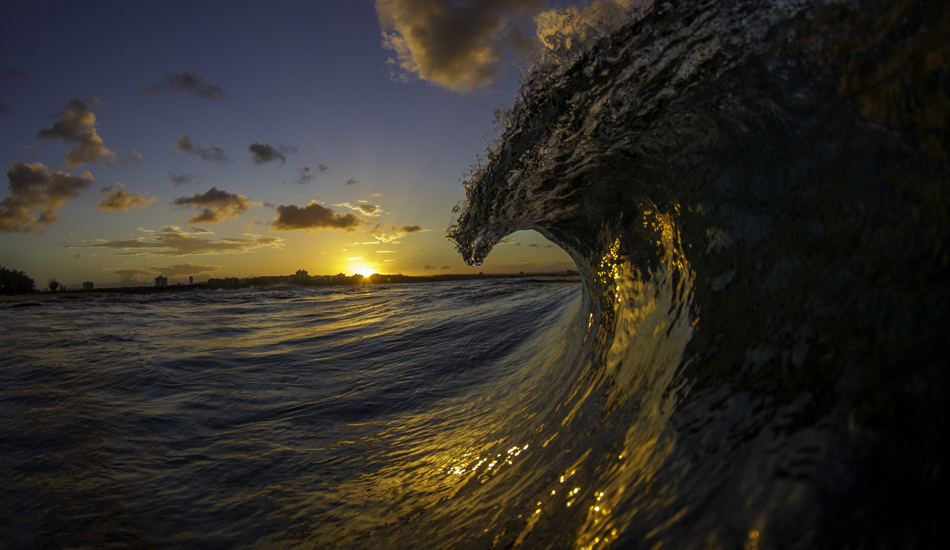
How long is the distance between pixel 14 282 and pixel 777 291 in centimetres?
3310

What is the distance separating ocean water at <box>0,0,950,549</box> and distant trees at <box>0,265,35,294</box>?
27.0 meters

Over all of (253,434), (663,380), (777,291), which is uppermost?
(777,291)

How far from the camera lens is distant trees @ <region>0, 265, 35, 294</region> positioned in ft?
69.2

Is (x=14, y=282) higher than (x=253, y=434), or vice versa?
(x=14, y=282)

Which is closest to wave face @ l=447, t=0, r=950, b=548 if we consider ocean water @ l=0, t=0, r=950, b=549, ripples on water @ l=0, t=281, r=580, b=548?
ocean water @ l=0, t=0, r=950, b=549

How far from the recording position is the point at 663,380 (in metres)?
1.37

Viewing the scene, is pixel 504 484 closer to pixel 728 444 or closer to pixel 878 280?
pixel 728 444

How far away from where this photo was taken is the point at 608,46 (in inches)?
70.3

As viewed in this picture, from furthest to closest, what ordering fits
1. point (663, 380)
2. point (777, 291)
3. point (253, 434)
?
point (253, 434) → point (663, 380) → point (777, 291)

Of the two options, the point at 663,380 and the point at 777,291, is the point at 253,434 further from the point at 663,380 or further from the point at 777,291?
the point at 777,291

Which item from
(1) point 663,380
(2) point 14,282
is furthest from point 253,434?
(2) point 14,282

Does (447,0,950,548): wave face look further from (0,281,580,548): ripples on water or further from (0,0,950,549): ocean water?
(0,281,580,548): ripples on water

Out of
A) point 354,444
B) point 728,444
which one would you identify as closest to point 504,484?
point 728,444

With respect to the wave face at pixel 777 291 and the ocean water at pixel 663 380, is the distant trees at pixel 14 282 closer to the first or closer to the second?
the ocean water at pixel 663 380
